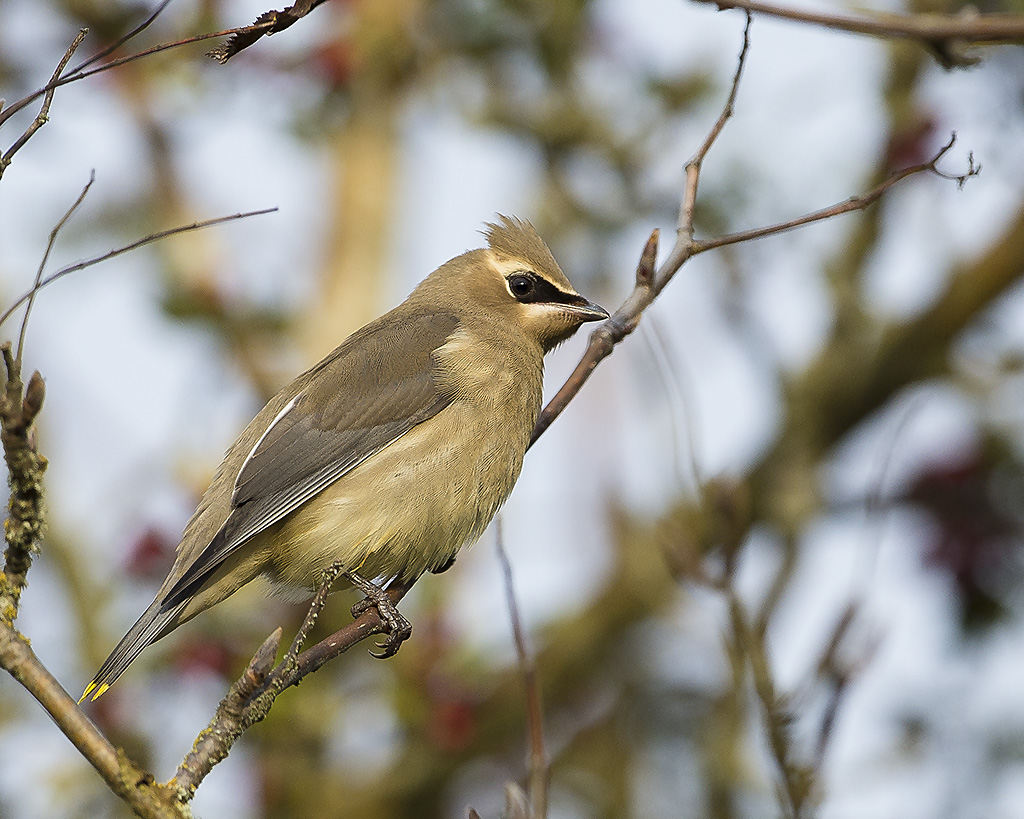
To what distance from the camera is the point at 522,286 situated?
226 inches

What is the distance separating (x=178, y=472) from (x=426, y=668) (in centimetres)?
176

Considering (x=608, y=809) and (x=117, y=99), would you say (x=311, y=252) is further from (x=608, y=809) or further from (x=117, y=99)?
(x=608, y=809)

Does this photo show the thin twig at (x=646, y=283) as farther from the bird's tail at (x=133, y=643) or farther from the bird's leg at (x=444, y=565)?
the bird's tail at (x=133, y=643)

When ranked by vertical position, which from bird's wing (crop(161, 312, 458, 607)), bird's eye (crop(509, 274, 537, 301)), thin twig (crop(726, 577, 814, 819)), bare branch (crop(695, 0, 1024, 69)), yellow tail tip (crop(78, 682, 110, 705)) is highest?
bird's eye (crop(509, 274, 537, 301))

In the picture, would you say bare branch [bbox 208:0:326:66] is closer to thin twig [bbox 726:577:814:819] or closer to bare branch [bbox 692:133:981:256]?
bare branch [bbox 692:133:981:256]

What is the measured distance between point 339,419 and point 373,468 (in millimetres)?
283

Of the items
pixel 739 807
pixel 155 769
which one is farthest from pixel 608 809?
pixel 155 769

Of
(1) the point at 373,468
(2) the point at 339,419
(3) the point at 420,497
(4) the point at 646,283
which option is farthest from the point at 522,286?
(4) the point at 646,283

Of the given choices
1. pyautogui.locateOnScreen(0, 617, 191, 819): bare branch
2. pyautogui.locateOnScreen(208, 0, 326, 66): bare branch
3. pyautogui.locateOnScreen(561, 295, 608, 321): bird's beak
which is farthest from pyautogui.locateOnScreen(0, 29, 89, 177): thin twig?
pyautogui.locateOnScreen(561, 295, 608, 321): bird's beak

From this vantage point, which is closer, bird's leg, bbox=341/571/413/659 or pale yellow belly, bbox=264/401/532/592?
bird's leg, bbox=341/571/413/659

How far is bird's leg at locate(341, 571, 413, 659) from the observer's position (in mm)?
4488

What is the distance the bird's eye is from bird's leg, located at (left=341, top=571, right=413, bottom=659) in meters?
1.61

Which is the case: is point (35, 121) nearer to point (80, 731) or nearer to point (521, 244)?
point (80, 731)

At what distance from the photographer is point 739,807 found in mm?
6387
